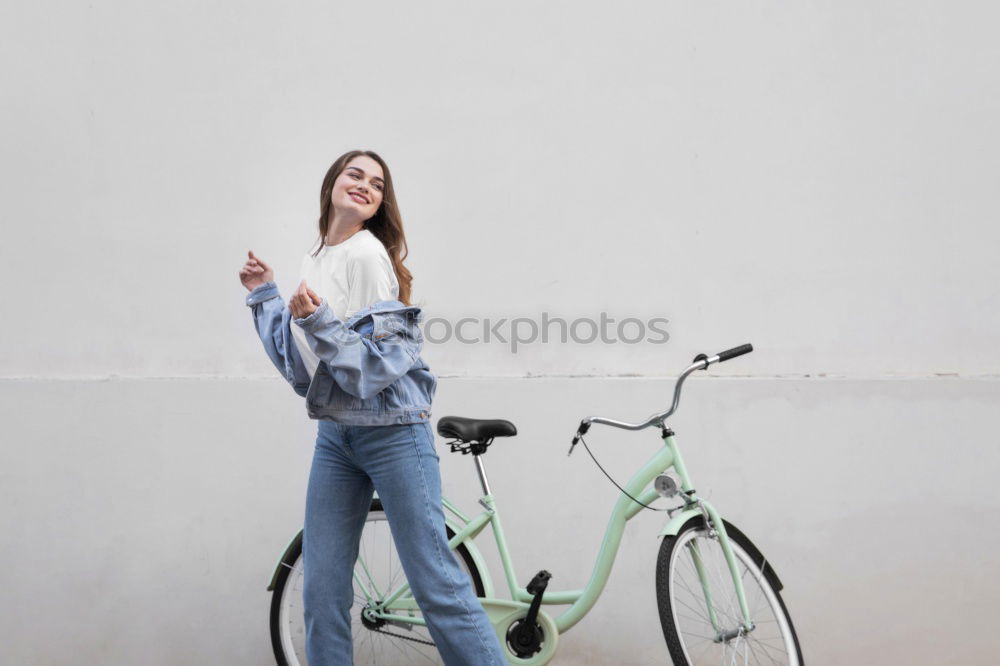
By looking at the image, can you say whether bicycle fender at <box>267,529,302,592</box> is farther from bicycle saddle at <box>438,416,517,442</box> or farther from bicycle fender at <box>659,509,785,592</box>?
bicycle fender at <box>659,509,785,592</box>

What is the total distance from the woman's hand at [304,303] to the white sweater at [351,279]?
0.12 metres

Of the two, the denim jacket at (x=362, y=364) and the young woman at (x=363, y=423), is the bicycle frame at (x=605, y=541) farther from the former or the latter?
the denim jacket at (x=362, y=364)

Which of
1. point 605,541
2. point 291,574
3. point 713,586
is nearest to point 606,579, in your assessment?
point 605,541

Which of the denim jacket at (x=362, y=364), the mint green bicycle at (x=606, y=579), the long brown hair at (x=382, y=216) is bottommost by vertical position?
the mint green bicycle at (x=606, y=579)

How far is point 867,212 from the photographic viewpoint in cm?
338

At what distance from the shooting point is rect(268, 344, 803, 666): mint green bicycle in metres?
2.47

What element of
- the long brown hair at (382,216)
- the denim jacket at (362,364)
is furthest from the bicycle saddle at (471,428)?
the long brown hair at (382,216)

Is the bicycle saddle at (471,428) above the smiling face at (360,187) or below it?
below

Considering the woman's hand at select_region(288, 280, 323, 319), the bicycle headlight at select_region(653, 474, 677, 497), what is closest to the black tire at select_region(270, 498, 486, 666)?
the bicycle headlight at select_region(653, 474, 677, 497)

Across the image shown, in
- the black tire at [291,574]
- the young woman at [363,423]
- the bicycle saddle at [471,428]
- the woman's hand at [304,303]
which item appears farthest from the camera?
the black tire at [291,574]

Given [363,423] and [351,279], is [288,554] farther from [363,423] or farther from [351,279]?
[351,279]

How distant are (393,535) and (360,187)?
3.16 ft

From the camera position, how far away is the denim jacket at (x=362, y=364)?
2152 millimetres

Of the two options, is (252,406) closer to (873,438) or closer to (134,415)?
(134,415)
